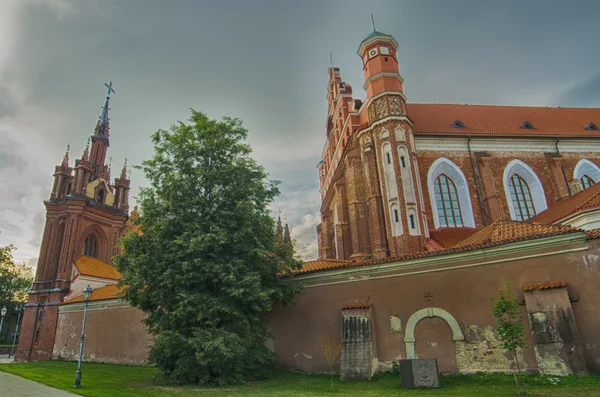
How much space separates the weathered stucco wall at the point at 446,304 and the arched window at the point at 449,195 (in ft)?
31.9

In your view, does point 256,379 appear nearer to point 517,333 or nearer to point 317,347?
point 317,347

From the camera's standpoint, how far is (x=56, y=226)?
117 ft

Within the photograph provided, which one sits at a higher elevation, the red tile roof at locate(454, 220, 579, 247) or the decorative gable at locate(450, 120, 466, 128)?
the decorative gable at locate(450, 120, 466, 128)

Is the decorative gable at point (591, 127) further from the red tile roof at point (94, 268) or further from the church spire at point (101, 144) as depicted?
the church spire at point (101, 144)

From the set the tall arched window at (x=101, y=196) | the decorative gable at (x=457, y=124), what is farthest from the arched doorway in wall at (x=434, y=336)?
the tall arched window at (x=101, y=196)

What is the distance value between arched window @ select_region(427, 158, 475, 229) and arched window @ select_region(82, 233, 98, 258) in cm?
3358

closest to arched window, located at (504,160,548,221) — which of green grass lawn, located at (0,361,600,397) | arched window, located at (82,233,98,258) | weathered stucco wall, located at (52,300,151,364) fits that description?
green grass lawn, located at (0,361,600,397)

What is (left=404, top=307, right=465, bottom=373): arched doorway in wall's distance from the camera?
12.4m

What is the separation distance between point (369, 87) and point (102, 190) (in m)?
32.1

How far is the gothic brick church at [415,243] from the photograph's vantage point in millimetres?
11594

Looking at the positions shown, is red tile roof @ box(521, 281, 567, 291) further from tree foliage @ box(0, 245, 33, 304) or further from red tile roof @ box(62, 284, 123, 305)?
tree foliage @ box(0, 245, 33, 304)

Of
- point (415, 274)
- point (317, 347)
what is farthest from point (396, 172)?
point (317, 347)

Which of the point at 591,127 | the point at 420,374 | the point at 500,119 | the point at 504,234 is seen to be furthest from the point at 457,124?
the point at 420,374

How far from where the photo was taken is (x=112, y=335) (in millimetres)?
23484
